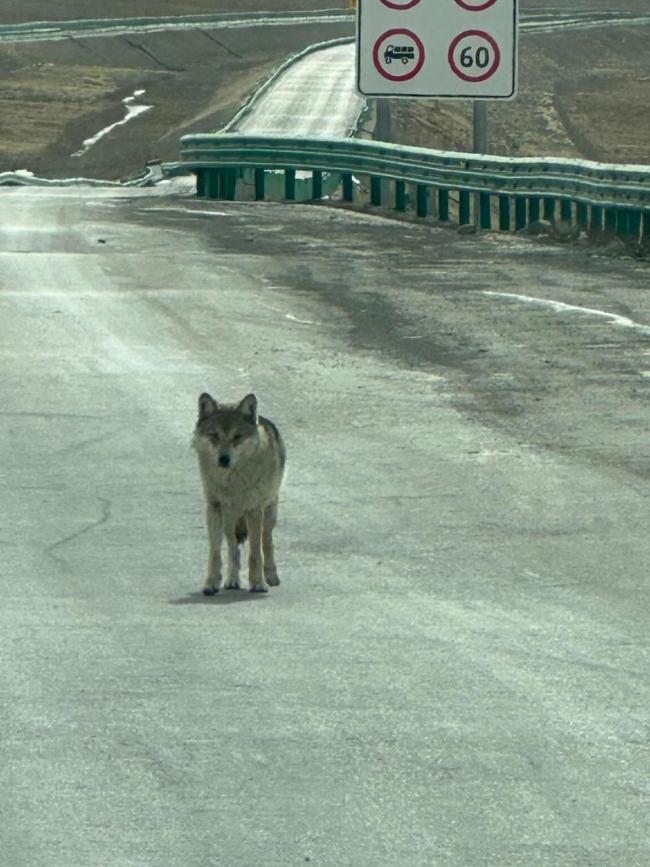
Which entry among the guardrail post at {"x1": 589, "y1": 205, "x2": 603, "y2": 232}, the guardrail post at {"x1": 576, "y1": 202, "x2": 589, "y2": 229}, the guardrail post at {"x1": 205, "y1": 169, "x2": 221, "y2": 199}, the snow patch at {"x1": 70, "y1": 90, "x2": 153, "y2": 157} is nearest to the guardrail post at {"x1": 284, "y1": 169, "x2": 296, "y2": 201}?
the guardrail post at {"x1": 205, "y1": 169, "x2": 221, "y2": 199}

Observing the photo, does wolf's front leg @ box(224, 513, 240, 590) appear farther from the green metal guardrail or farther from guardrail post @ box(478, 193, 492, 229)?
guardrail post @ box(478, 193, 492, 229)

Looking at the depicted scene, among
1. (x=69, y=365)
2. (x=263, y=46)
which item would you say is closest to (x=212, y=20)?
(x=263, y=46)

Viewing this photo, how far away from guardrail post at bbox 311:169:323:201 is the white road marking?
13658 millimetres

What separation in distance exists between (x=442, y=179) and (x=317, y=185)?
499 cm

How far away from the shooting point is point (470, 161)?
2961 cm

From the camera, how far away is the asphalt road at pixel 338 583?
605 centimetres

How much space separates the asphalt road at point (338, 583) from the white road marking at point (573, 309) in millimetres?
83

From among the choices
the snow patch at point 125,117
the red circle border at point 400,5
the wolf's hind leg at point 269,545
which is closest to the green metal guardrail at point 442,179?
the red circle border at point 400,5

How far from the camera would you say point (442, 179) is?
30062 millimetres

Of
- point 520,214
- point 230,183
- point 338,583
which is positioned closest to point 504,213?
point 520,214

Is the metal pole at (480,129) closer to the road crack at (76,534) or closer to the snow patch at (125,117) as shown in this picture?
the snow patch at (125,117)

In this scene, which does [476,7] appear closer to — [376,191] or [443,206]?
[376,191]

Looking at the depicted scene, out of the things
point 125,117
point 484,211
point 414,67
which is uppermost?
point 414,67

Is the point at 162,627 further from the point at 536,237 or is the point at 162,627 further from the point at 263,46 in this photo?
the point at 263,46
